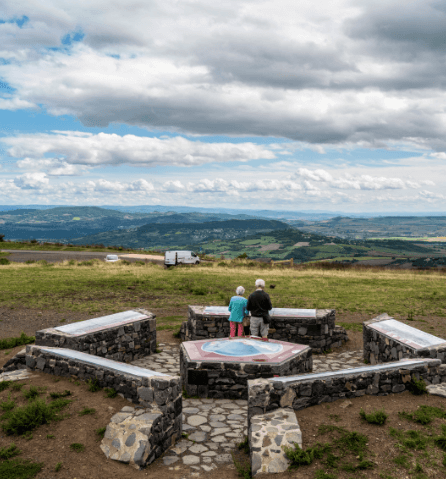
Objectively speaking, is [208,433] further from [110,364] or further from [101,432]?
[110,364]

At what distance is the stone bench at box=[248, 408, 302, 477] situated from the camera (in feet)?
18.5

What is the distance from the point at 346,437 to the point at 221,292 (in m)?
16.5

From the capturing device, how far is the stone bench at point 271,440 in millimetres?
5652

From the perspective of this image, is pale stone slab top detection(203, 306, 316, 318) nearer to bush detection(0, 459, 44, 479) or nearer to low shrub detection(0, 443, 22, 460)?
low shrub detection(0, 443, 22, 460)

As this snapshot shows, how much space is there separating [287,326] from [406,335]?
3696 mm

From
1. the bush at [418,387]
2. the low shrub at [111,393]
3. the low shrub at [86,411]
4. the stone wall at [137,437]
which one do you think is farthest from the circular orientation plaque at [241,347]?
the low shrub at [86,411]

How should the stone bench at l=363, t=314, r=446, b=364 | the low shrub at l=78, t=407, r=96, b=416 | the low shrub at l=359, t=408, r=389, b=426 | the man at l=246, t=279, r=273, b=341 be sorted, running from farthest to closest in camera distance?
the man at l=246, t=279, r=273, b=341
the stone bench at l=363, t=314, r=446, b=364
the low shrub at l=78, t=407, r=96, b=416
the low shrub at l=359, t=408, r=389, b=426

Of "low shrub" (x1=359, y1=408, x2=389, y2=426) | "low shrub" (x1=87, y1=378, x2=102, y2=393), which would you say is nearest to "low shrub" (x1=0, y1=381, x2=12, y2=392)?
"low shrub" (x1=87, y1=378, x2=102, y2=393)

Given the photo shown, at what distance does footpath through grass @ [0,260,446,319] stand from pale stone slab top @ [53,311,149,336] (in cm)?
600

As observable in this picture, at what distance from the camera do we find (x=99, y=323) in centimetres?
1139

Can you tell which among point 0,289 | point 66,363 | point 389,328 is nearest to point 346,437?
point 66,363

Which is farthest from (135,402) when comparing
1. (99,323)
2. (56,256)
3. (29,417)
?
(56,256)

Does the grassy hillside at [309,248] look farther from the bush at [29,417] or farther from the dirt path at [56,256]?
the bush at [29,417]

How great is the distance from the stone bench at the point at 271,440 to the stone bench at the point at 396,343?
4.94 m
